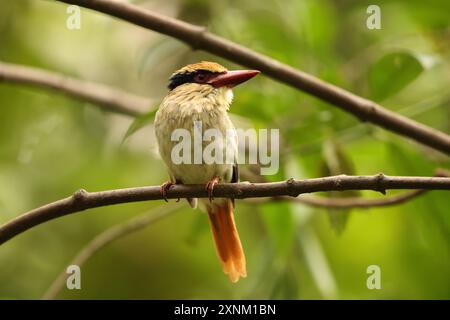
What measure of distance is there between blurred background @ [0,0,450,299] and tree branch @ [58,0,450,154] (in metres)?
0.21

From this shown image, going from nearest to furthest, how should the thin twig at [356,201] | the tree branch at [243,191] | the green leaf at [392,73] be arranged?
the tree branch at [243,191]
the thin twig at [356,201]
the green leaf at [392,73]

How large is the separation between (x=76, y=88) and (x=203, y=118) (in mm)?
1289

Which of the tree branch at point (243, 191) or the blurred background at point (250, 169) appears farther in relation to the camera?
the blurred background at point (250, 169)

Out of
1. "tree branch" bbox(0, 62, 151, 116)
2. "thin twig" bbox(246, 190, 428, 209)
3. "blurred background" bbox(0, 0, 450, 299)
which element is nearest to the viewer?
"thin twig" bbox(246, 190, 428, 209)

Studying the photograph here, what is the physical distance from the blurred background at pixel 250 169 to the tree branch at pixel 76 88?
0.54 ft

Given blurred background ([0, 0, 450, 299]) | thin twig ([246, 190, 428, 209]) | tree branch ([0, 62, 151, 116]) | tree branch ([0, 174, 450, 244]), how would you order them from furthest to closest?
tree branch ([0, 62, 151, 116]) → blurred background ([0, 0, 450, 299]) → thin twig ([246, 190, 428, 209]) → tree branch ([0, 174, 450, 244])

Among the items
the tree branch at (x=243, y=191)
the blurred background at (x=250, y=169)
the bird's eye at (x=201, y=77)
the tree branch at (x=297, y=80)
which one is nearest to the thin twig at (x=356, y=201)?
the blurred background at (x=250, y=169)

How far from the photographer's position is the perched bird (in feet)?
8.68

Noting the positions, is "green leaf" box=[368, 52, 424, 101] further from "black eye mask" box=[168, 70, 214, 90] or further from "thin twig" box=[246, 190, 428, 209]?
"black eye mask" box=[168, 70, 214, 90]

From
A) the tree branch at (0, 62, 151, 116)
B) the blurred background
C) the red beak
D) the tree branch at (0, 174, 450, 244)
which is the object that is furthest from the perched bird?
the tree branch at (0, 62, 151, 116)

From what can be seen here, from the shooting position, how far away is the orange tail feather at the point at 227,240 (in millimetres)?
2850

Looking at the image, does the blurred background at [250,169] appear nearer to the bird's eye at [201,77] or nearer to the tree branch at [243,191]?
the bird's eye at [201,77]
